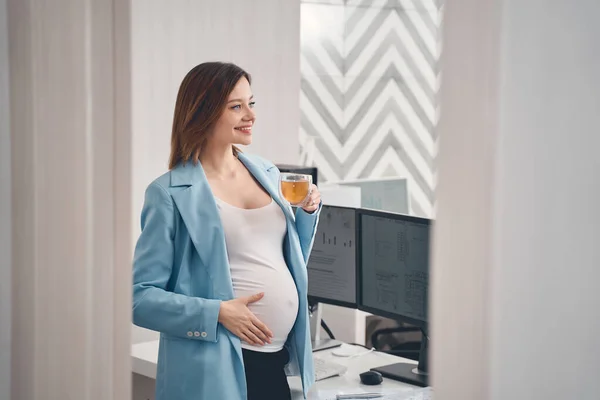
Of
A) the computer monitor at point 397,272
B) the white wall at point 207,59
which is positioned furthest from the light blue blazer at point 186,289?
the white wall at point 207,59

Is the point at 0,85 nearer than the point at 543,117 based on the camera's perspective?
No

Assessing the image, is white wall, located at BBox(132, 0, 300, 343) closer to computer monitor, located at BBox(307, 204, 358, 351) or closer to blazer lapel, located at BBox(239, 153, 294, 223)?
computer monitor, located at BBox(307, 204, 358, 351)

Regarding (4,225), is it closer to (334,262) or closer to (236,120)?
(236,120)

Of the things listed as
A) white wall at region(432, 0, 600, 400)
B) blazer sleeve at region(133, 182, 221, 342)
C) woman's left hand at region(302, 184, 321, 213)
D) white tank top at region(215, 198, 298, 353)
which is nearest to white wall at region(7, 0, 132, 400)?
white wall at region(432, 0, 600, 400)

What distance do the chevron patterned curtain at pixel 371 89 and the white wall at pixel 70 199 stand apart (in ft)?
12.3

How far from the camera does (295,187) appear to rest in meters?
1.96

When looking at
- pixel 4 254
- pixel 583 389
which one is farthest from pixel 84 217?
→ pixel 583 389

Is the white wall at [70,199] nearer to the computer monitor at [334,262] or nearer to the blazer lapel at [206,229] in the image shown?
the blazer lapel at [206,229]

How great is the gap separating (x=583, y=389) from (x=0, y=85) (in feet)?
2.67

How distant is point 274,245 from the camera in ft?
6.65

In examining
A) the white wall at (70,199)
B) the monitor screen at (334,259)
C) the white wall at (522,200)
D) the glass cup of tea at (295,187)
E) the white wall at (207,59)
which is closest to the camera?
the white wall at (522,200)

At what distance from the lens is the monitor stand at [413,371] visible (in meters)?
2.23

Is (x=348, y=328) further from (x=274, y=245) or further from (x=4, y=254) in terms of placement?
(x=4, y=254)

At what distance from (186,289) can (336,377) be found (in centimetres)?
62
